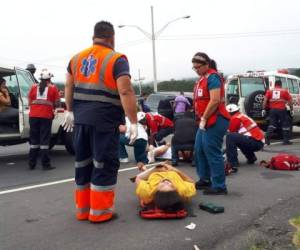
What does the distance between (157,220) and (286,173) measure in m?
3.65

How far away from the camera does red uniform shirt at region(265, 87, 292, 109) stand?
12.8m

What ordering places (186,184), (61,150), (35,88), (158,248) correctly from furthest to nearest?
(61,150), (35,88), (186,184), (158,248)

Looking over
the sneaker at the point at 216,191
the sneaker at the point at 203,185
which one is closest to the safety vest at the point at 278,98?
the sneaker at the point at 203,185

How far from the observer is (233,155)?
8.34 m

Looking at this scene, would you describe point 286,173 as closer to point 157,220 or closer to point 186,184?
point 186,184

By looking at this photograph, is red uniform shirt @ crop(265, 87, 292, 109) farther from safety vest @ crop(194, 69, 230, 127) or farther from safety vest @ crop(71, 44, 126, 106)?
safety vest @ crop(71, 44, 126, 106)

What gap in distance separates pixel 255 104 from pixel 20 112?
24.6 ft

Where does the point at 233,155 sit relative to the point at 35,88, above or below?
below

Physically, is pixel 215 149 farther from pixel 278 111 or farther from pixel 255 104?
pixel 255 104

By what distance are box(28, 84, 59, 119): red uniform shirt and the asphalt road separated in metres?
1.08

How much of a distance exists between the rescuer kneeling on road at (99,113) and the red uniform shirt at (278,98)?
8.70m

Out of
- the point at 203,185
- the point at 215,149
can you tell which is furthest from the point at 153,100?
the point at 215,149

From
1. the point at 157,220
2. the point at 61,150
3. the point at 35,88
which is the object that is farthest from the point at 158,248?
the point at 61,150

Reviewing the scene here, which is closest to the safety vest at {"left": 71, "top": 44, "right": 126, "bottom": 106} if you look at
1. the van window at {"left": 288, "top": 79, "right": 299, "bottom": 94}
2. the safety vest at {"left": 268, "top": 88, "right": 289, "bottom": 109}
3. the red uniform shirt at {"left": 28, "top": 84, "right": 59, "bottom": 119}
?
the red uniform shirt at {"left": 28, "top": 84, "right": 59, "bottom": 119}
